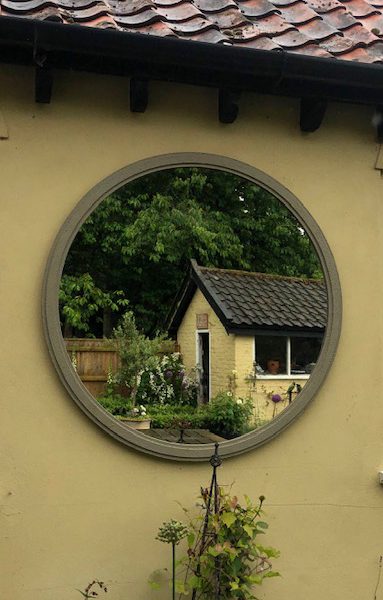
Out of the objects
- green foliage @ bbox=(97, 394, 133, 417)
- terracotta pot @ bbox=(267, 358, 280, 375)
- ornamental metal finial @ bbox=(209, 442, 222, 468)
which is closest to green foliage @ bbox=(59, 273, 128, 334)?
green foliage @ bbox=(97, 394, 133, 417)

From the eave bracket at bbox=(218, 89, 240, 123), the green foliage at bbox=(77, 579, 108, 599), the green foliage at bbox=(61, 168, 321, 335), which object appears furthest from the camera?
the green foliage at bbox=(61, 168, 321, 335)

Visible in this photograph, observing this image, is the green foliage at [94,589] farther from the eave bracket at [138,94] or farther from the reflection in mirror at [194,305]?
the eave bracket at [138,94]

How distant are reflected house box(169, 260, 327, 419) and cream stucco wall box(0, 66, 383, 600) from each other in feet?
0.64

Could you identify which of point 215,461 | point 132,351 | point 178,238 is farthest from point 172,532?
point 178,238

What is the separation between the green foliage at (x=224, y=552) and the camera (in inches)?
125

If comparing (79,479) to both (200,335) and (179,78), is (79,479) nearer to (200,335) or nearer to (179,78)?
(200,335)

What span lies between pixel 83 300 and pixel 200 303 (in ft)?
2.32

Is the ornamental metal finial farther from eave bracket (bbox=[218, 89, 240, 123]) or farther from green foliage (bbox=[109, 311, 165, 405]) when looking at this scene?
eave bracket (bbox=[218, 89, 240, 123])

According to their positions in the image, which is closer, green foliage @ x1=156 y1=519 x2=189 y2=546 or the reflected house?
green foliage @ x1=156 y1=519 x2=189 y2=546

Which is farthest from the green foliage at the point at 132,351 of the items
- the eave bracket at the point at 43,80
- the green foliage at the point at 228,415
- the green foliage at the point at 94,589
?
the eave bracket at the point at 43,80

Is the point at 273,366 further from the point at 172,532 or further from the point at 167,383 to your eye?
the point at 172,532

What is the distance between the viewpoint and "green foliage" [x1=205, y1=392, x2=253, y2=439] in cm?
382

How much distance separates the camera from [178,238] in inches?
161

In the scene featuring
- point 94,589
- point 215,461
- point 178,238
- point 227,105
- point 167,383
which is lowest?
point 94,589
